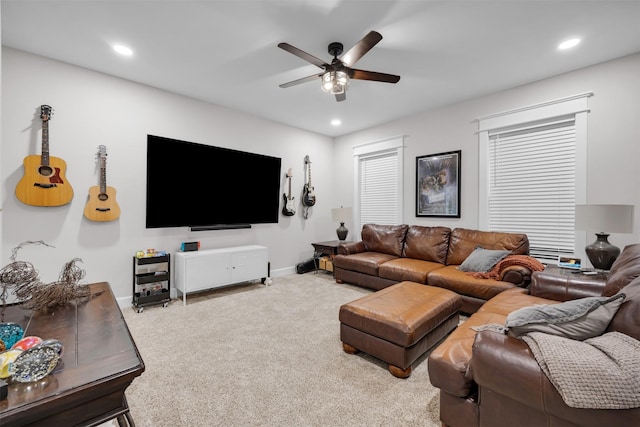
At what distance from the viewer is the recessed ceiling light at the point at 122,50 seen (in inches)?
102

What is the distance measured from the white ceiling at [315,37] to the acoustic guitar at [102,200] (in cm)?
105

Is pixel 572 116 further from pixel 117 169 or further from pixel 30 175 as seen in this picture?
pixel 30 175

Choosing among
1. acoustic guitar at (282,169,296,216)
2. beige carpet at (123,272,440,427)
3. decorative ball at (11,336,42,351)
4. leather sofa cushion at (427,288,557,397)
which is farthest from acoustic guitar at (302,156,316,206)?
decorative ball at (11,336,42,351)

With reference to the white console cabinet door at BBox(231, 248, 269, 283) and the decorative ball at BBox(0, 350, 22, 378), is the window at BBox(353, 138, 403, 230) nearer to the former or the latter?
the white console cabinet door at BBox(231, 248, 269, 283)

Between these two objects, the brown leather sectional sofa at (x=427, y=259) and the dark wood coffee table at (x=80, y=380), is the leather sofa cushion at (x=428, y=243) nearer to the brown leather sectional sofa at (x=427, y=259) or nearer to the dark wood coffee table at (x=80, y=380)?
the brown leather sectional sofa at (x=427, y=259)

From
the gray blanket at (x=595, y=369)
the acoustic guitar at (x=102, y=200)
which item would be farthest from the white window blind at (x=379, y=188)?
the acoustic guitar at (x=102, y=200)

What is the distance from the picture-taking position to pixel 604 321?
1140 mm

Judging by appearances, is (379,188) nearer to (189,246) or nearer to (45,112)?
(189,246)

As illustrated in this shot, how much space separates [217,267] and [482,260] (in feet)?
10.9

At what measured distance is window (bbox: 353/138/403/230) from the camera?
15.5 ft

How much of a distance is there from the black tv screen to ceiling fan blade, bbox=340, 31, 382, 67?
234cm

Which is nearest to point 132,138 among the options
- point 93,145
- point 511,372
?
point 93,145

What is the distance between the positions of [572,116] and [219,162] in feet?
14.6

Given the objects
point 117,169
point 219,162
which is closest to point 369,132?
point 219,162
